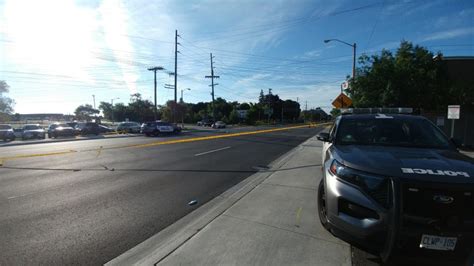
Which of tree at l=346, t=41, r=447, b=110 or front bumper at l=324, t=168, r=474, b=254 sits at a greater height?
tree at l=346, t=41, r=447, b=110

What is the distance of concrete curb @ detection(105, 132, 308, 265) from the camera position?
3.89 meters

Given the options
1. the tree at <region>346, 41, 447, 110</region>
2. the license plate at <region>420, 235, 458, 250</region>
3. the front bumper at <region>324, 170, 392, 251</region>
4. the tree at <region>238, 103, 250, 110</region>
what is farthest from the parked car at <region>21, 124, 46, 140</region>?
the tree at <region>238, 103, 250, 110</region>

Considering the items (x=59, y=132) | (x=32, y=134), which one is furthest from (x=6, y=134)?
(x=59, y=132)

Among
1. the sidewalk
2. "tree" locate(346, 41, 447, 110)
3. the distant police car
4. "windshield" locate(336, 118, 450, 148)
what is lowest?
the sidewalk

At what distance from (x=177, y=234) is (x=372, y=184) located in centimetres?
281

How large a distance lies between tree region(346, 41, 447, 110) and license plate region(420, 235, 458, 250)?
56.6ft

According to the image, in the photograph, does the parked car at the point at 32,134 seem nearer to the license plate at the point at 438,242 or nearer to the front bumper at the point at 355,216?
the front bumper at the point at 355,216

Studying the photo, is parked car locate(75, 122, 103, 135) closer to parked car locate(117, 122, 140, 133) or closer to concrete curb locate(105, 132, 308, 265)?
parked car locate(117, 122, 140, 133)

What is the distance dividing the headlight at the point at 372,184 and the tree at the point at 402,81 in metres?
16.9

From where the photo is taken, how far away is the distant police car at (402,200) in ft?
9.72

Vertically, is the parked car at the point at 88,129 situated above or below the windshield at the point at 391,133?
below

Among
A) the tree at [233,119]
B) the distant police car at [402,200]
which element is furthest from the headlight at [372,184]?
the tree at [233,119]

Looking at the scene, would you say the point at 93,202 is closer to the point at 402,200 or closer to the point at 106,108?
the point at 402,200

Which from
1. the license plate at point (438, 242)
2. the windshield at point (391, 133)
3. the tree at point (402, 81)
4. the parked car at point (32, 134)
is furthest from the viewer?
the parked car at point (32, 134)
